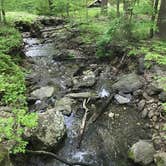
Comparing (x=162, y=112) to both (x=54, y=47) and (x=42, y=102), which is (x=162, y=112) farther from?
(x=54, y=47)

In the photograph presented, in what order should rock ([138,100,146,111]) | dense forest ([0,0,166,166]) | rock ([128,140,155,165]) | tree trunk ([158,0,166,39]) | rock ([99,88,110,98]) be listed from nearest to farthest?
rock ([128,140,155,165])
dense forest ([0,0,166,166])
rock ([138,100,146,111])
rock ([99,88,110,98])
tree trunk ([158,0,166,39])

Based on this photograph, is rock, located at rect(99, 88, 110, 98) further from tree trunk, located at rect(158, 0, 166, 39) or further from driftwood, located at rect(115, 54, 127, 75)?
tree trunk, located at rect(158, 0, 166, 39)

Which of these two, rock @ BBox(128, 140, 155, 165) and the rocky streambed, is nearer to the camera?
rock @ BBox(128, 140, 155, 165)

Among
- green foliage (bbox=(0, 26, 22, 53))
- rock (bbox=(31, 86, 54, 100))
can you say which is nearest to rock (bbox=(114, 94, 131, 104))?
rock (bbox=(31, 86, 54, 100))

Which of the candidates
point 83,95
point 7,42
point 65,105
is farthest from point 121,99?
point 7,42

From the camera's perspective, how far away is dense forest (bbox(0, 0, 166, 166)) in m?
6.50

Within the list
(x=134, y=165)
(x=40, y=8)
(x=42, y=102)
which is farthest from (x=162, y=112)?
(x=40, y=8)

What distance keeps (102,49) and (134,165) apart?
745cm

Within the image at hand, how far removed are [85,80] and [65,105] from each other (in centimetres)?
235

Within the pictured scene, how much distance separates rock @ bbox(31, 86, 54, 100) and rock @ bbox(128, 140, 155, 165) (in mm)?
4132

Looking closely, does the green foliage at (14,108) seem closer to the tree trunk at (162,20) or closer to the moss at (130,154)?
the moss at (130,154)

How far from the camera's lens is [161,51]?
1121 cm

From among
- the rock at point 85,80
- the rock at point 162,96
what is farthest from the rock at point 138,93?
the rock at point 85,80

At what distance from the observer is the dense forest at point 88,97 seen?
650 cm
